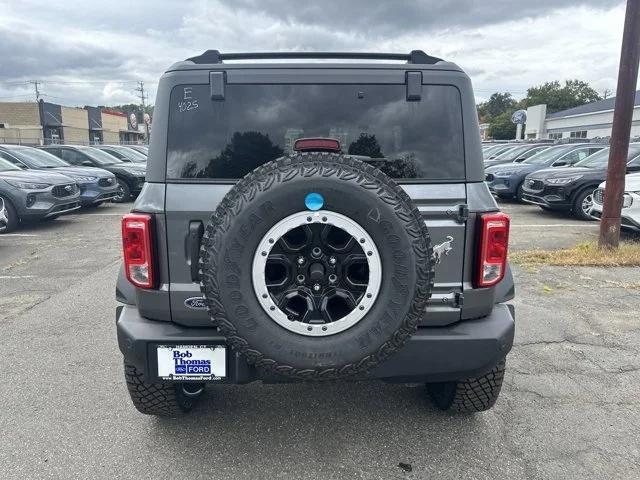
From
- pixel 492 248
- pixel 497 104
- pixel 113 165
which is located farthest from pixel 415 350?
pixel 497 104

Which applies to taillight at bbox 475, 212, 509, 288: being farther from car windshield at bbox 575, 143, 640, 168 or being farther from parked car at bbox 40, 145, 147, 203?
parked car at bbox 40, 145, 147, 203

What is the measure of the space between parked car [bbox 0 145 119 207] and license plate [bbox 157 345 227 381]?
9241mm

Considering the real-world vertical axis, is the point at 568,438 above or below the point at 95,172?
below

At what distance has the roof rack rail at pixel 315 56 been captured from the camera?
2514 millimetres

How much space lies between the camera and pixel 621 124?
6.32 metres

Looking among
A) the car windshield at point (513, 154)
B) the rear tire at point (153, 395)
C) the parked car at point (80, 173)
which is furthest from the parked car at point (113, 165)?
the car windshield at point (513, 154)

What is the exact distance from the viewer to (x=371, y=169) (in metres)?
2.04

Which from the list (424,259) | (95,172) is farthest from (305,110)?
(95,172)

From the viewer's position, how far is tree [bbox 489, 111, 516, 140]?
76562mm

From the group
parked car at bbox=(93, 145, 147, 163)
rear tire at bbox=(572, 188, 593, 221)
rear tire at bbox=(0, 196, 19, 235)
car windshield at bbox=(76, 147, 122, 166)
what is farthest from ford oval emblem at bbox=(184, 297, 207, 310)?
parked car at bbox=(93, 145, 147, 163)

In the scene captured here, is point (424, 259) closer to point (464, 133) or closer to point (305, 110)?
point (464, 133)

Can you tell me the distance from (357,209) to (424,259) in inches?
13.9

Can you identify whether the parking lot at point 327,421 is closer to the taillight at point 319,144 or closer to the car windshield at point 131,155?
the taillight at point 319,144

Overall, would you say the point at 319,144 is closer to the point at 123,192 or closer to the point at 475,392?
the point at 475,392
